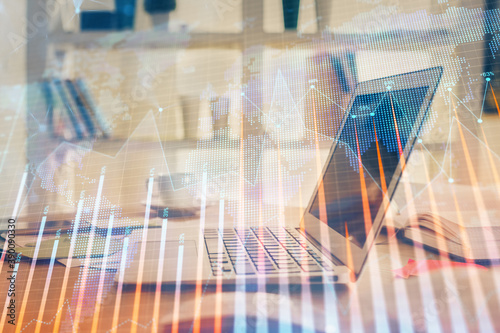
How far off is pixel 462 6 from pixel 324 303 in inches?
49.0

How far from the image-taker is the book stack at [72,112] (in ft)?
4.09

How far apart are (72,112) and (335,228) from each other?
1.22 metres

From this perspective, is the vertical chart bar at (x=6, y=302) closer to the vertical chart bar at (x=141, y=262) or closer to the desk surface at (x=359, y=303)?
the desk surface at (x=359, y=303)

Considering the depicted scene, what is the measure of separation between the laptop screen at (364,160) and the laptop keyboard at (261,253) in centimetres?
12

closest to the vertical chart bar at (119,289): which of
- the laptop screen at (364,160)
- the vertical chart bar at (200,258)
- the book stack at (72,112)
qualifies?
the vertical chart bar at (200,258)

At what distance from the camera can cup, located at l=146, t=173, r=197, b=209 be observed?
1.04 m

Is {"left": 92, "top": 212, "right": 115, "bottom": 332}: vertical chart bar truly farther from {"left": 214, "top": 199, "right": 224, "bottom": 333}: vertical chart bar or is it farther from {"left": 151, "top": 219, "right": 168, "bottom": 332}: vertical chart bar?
{"left": 214, "top": 199, "right": 224, "bottom": 333}: vertical chart bar

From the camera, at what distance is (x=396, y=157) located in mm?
923

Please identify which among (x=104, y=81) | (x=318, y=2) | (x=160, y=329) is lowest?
(x=160, y=329)

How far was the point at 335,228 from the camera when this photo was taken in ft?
2.91

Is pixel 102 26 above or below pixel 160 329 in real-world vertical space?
above

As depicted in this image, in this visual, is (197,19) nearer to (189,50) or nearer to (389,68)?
(189,50)

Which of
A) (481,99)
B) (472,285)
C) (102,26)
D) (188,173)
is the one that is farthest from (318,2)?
(472,285)

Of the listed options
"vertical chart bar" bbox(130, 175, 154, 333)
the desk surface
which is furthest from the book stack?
the desk surface
